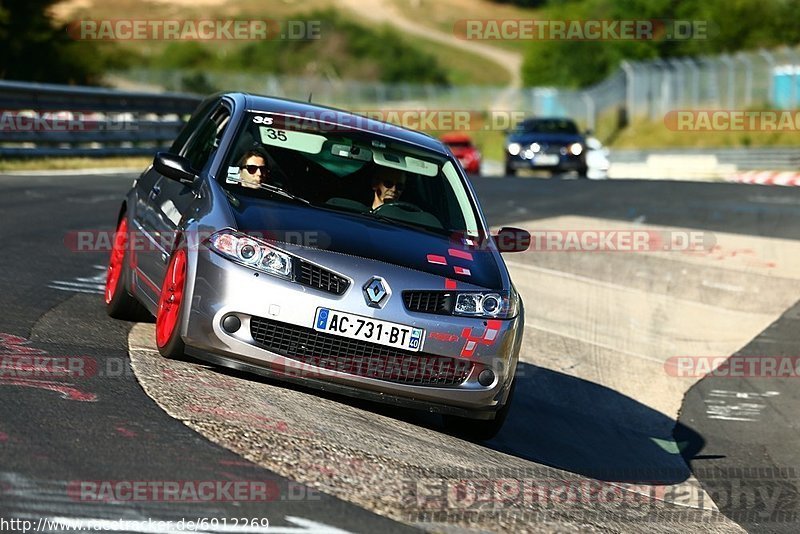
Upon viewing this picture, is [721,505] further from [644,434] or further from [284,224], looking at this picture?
[284,224]

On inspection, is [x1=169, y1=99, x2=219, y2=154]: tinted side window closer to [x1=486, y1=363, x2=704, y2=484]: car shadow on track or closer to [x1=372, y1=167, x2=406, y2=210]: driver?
[x1=372, y1=167, x2=406, y2=210]: driver

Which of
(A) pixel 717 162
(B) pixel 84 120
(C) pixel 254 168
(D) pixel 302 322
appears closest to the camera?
(D) pixel 302 322

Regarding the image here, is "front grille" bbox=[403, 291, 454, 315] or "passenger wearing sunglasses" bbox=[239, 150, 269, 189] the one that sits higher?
"passenger wearing sunglasses" bbox=[239, 150, 269, 189]

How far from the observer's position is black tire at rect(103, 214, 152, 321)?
8.46 metres

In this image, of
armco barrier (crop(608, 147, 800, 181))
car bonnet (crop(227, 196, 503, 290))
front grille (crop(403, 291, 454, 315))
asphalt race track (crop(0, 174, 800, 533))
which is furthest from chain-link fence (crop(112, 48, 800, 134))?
front grille (crop(403, 291, 454, 315))

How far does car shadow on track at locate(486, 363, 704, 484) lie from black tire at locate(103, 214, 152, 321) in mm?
2424

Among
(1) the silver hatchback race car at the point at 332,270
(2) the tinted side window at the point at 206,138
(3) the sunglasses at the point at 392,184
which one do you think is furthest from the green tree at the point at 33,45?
(3) the sunglasses at the point at 392,184

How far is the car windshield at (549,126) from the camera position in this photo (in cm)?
3175

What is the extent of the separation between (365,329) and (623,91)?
50913 millimetres

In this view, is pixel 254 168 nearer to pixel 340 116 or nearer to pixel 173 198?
pixel 173 198

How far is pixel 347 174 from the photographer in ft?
26.0

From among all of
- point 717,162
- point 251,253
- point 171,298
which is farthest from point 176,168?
point 717,162

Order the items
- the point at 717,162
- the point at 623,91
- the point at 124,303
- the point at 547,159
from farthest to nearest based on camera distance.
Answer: the point at 623,91, the point at 717,162, the point at 547,159, the point at 124,303

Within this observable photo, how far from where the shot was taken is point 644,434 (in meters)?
9.41
